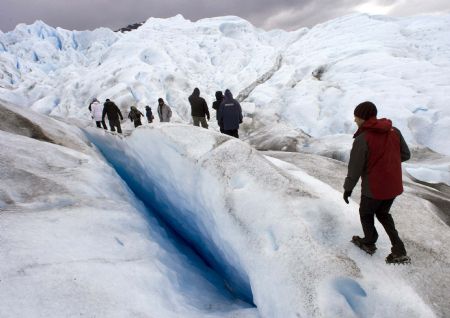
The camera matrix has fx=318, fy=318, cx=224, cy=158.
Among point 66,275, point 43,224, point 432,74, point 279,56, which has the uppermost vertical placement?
point 279,56

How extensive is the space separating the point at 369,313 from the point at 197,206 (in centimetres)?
280

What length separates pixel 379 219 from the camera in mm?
3227

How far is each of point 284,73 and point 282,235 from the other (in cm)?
2366

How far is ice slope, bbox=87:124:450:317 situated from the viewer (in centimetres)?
302

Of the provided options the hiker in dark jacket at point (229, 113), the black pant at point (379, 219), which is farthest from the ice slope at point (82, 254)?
the hiker in dark jacket at point (229, 113)

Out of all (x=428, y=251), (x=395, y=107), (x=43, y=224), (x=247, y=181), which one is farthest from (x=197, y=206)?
(x=395, y=107)

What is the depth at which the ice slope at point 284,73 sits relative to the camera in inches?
661

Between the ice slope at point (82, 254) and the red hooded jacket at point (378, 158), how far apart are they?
6.21 feet

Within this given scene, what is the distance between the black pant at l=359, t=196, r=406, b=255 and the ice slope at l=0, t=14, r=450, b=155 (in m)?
11.9

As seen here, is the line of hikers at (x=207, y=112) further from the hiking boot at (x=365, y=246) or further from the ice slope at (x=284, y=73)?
the ice slope at (x=284, y=73)

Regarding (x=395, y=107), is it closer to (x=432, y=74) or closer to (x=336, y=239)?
(x=432, y=74)

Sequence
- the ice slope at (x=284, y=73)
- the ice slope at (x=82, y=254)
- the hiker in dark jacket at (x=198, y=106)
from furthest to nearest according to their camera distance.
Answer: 1. the ice slope at (x=284, y=73)
2. the hiker in dark jacket at (x=198, y=106)
3. the ice slope at (x=82, y=254)

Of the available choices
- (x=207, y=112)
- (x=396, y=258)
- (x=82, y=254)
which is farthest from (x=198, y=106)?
(x=396, y=258)

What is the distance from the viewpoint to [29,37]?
180 feet
